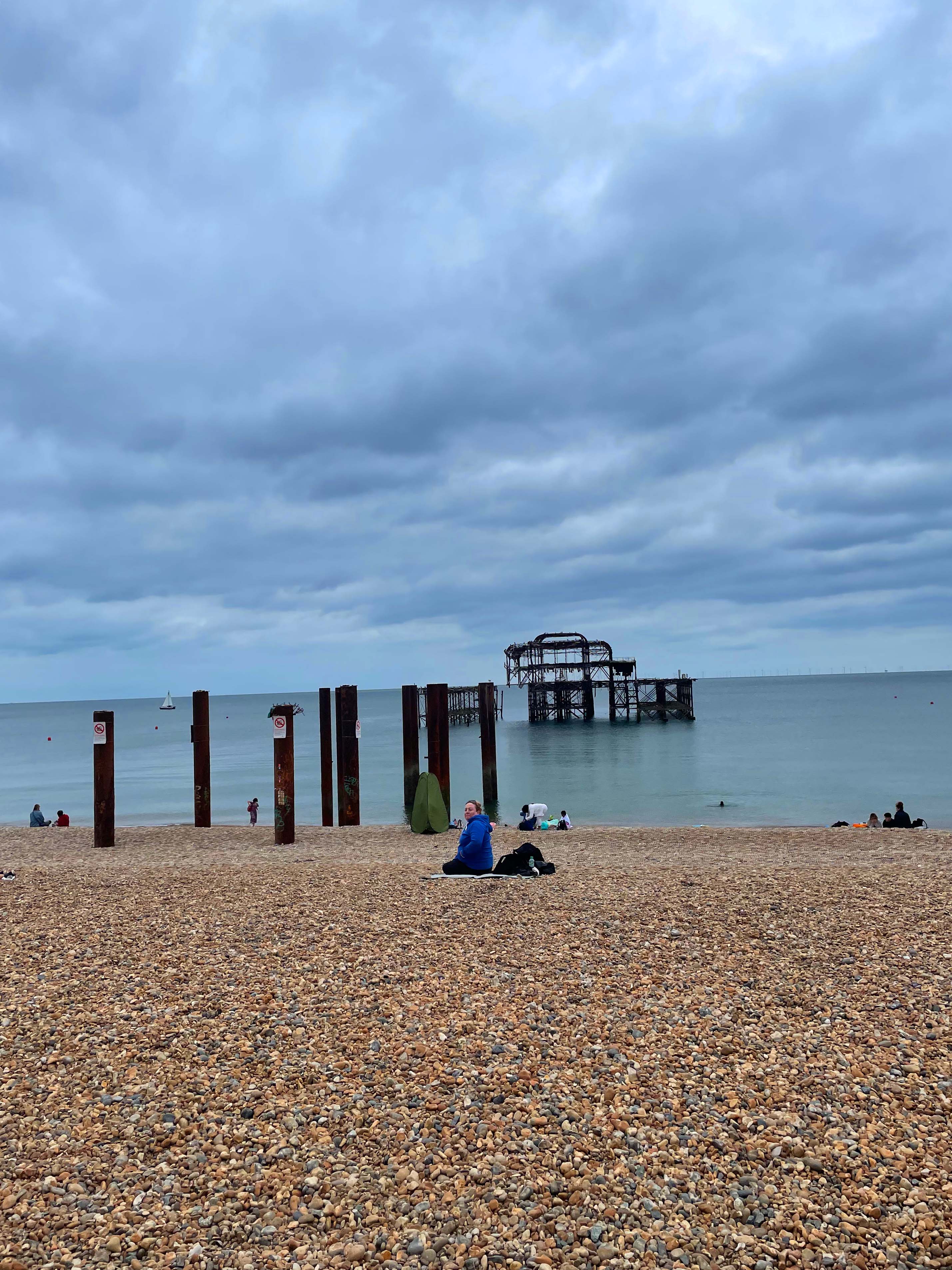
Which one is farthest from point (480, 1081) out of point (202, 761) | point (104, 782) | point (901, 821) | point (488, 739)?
point (488, 739)

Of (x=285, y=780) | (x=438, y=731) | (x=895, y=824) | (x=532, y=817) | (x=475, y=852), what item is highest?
(x=438, y=731)

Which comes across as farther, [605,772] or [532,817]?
[605,772]

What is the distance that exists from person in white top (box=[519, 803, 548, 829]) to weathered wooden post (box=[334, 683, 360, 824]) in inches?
150

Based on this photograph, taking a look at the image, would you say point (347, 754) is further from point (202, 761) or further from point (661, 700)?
point (661, 700)

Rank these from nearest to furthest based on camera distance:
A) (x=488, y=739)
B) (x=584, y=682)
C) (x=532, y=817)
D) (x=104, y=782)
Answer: (x=104, y=782) → (x=532, y=817) → (x=488, y=739) → (x=584, y=682)

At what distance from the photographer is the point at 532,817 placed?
19984 millimetres

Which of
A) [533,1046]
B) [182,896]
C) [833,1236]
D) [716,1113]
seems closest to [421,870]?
[182,896]

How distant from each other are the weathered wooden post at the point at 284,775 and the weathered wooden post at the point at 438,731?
4438mm

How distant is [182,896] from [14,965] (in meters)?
2.50

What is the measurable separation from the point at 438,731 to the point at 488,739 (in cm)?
711

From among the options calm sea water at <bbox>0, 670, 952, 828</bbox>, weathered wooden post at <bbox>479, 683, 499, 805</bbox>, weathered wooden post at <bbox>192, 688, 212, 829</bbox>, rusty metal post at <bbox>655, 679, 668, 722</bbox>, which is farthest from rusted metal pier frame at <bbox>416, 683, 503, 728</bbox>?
weathered wooden post at <bbox>192, 688, 212, 829</bbox>

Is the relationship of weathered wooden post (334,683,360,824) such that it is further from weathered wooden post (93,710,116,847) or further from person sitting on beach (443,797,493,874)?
person sitting on beach (443,797,493,874)

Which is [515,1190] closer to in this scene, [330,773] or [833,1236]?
[833,1236]

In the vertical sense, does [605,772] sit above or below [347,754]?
below
